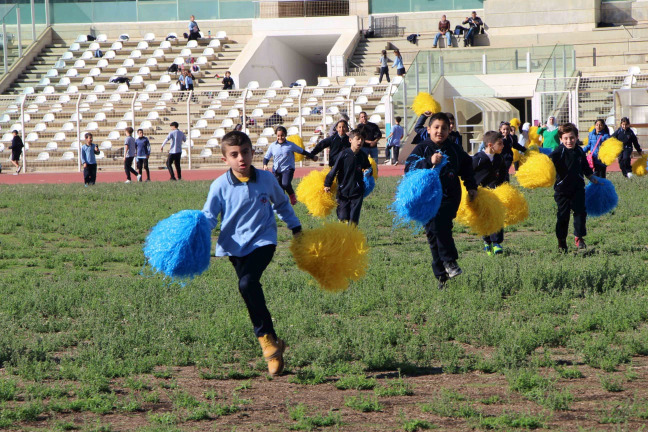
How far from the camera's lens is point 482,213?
331 inches

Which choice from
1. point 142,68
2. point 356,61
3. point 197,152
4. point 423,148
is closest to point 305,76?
point 356,61

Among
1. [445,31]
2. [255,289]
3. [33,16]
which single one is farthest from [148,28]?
[255,289]

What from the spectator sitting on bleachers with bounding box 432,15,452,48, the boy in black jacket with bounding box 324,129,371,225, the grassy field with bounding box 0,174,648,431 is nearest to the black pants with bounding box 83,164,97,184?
the grassy field with bounding box 0,174,648,431

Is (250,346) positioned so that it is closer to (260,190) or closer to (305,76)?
(260,190)

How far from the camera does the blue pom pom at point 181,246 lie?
565 centimetres

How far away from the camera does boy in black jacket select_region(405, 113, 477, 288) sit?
7.89 meters

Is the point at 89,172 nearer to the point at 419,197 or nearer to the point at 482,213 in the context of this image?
the point at 482,213

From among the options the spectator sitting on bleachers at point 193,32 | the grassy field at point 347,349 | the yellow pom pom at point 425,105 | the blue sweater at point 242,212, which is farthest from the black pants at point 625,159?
the spectator sitting on bleachers at point 193,32

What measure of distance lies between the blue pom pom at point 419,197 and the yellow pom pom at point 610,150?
10.3 meters

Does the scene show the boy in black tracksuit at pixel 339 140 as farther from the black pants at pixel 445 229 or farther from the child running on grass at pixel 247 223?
the child running on grass at pixel 247 223

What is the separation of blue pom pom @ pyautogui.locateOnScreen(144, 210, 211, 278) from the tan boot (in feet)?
2.24

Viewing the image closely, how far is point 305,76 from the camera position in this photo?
46.2 metres

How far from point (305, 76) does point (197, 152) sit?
14.9 metres

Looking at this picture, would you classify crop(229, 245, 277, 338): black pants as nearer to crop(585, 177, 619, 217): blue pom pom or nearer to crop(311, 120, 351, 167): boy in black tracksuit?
crop(585, 177, 619, 217): blue pom pom
